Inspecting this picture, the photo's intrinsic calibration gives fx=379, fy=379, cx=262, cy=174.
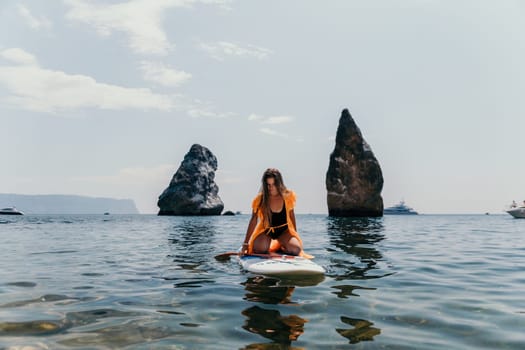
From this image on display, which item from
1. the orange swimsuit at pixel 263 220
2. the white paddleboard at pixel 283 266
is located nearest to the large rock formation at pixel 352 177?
the orange swimsuit at pixel 263 220

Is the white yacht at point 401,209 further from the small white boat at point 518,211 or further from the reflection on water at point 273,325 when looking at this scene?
the reflection on water at point 273,325

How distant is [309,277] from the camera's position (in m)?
8.40

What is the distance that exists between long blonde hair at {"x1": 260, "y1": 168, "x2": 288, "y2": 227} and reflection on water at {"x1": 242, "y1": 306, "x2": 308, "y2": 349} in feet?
14.7

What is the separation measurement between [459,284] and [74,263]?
10.3 m

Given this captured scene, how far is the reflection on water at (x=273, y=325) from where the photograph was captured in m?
4.51

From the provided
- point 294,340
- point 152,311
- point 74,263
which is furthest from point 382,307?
point 74,263

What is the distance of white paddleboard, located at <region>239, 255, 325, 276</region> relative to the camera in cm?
843

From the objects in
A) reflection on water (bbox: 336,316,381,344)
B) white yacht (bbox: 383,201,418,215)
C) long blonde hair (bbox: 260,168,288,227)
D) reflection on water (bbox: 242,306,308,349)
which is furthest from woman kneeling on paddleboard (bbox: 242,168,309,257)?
white yacht (bbox: 383,201,418,215)

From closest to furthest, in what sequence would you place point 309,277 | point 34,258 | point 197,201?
point 309,277 → point 34,258 → point 197,201

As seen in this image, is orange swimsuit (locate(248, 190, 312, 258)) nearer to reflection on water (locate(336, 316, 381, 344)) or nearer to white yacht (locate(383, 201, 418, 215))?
reflection on water (locate(336, 316, 381, 344))

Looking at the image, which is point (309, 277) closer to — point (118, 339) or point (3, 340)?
point (118, 339)

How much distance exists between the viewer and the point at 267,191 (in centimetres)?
1012

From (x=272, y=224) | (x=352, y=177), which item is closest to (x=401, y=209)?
(x=352, y=177)

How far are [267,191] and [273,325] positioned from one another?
17.5ft
